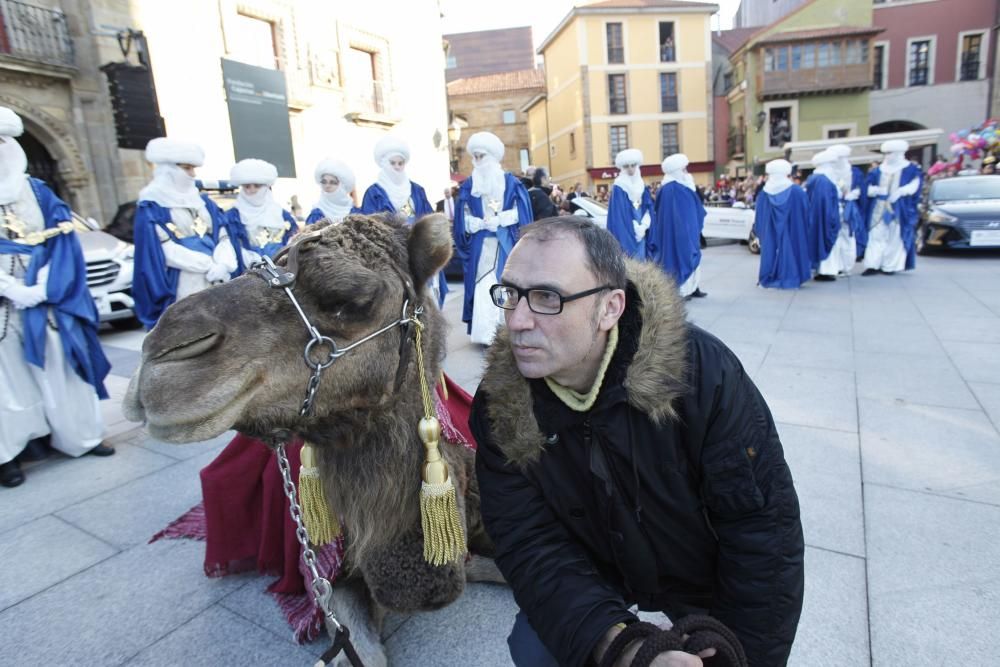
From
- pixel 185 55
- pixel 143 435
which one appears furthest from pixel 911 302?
pixel 185 55

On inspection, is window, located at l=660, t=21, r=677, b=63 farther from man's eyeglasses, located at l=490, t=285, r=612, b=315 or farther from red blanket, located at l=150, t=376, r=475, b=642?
man's eyeglasses, located at l=490, t=285, r=612, b=315

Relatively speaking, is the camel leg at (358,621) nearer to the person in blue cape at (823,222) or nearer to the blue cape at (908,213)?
the person in blue cape at (823,222)

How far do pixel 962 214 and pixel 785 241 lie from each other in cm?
507

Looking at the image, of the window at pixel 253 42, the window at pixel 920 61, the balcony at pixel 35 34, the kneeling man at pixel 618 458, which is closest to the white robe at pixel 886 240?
the kneeling man at pixel 618 458

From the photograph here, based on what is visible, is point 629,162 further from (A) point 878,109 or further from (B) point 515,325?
(A) point 878,109

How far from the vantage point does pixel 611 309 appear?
1.62 meters

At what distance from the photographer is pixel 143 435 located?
488cm

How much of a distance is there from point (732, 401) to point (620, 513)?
434mm

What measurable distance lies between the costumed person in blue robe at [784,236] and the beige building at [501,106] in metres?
48.1

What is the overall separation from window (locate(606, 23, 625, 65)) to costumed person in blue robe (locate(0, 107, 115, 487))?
44.7 meters

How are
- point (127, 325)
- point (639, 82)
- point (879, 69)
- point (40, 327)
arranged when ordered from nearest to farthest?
point (40, 327) < point (127, 325) < point (879, 69) < point (639, 82)

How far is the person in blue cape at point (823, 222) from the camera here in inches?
414

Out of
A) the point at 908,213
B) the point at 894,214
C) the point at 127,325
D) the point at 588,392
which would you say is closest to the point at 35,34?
the point at 127,325

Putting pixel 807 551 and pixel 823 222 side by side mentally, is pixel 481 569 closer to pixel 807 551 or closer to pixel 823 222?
pixel 807 551
